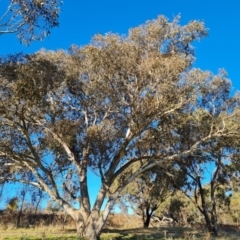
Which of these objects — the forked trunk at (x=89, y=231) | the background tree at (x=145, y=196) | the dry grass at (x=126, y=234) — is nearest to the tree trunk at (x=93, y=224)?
the forked trunk at (x=89, y=231)

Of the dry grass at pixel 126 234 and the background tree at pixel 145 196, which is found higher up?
the background tree at pixel 145 196

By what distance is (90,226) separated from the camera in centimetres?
1500

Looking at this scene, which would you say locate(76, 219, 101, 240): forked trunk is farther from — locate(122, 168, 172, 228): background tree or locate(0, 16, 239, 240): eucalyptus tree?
locate(122, 168, 172, 228): background tree

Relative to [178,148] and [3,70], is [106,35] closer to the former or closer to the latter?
[3,70]

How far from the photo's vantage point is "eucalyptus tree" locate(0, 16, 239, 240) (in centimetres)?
1473

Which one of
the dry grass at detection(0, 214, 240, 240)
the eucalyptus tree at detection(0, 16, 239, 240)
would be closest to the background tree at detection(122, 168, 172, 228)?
the dry grass at detection(0, 214, 240, 240)

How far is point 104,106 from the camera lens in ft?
57.3

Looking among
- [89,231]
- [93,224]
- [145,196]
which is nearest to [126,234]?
[93,224]

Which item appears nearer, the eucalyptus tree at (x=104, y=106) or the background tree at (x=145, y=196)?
the eucalyptus tree at (x=104, y=106)

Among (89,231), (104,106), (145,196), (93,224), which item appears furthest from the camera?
(145,196)

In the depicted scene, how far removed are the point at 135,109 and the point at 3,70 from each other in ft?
19.1

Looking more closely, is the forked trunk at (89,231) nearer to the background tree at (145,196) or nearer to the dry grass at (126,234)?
the dry grass at (126,234)

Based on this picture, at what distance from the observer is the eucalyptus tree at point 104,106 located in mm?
14727

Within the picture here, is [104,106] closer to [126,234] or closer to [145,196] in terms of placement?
[126,234]
